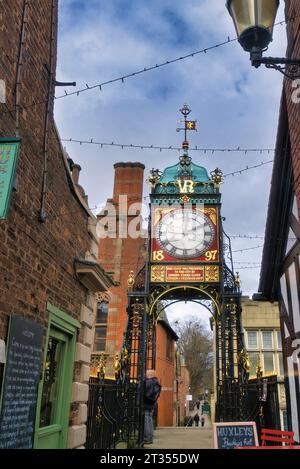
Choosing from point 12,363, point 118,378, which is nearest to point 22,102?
point 12,363

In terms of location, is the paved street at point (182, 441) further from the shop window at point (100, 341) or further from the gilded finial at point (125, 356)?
the shop window at point (100, 341)

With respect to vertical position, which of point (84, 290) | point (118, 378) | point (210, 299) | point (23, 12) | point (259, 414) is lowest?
point (259, 414)

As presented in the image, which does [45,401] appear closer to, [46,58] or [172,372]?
[46,58]

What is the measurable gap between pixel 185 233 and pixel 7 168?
31.9ft

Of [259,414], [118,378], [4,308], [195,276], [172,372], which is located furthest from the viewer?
[172,372]

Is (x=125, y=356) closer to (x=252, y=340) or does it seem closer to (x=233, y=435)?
(x=233, y=435)

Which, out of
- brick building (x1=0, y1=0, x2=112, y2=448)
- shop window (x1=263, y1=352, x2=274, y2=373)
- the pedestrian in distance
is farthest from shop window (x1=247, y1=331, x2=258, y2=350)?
brick building (x1=0, y1=0, x2=112, y2=448)

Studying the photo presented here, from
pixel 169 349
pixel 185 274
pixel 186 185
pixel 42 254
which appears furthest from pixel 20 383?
pixel 169 349

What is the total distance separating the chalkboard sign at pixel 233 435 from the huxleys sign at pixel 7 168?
4361 mm

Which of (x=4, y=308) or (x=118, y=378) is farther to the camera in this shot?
(x=118, y=378)

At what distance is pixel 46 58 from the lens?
618cm

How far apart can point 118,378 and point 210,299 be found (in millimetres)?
3678

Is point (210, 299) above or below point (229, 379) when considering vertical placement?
above

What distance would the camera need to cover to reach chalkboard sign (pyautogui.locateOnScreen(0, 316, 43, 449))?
441 centimetres
